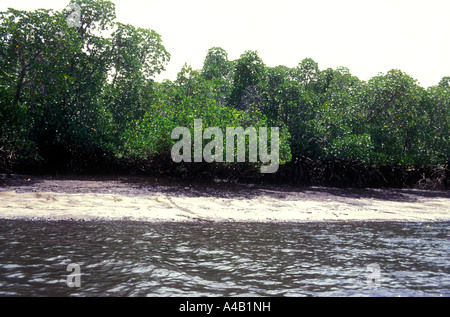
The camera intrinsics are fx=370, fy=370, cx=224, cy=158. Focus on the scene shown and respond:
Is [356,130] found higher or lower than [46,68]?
lower

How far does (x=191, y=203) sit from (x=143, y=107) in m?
14.8

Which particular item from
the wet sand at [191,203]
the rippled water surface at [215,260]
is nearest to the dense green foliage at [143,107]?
the wet sand at [191,203]

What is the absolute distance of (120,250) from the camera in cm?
1000

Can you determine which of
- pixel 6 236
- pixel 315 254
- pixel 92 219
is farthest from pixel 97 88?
pixel 315 254

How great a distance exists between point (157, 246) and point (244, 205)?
7964 mm

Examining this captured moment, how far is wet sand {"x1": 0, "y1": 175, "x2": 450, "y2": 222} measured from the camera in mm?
14930

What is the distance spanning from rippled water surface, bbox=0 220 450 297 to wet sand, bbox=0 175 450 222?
4.62ft

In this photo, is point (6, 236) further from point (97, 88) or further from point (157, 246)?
point (97, 88)

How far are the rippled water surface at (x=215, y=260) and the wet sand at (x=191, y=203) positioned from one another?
1.41 meters

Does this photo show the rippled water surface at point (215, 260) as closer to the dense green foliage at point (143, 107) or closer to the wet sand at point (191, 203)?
the wet sand at point (191, 203)

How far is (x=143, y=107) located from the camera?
97.9 ft

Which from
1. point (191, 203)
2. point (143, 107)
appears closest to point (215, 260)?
point (191, 203)

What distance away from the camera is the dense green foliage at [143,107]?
68.3ft

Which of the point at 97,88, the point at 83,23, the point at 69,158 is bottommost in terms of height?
the point at 69,158
